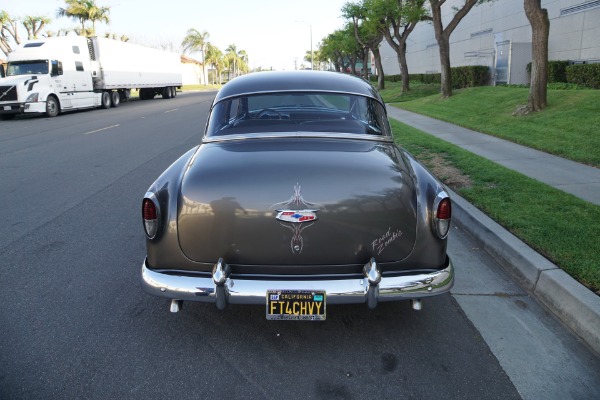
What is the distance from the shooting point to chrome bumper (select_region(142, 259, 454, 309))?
279cm

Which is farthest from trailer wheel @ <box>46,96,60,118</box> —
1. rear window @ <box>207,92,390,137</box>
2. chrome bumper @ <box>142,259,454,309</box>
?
chrome bumper @ <box>142,259,454,309</box>

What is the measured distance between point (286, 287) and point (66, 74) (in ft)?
75.7

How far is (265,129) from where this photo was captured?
3891 millimetres

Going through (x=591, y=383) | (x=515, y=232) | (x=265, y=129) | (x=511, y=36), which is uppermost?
(x=511, y=36)

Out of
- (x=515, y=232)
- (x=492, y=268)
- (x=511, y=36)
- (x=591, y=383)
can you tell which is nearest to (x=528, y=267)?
(x=492, y=268)

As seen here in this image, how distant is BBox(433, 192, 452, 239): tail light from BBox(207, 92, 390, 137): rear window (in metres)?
1.13

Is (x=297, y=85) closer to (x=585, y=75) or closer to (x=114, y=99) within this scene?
(x=585, y=75)

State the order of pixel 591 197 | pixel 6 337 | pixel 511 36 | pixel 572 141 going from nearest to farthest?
pixel 6 337, pixel 591 197, pixel 572 141, pixel 511 36

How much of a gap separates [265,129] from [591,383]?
281 cm

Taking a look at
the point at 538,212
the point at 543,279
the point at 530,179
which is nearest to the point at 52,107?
the point at 530,179

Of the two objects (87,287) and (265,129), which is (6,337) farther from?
(265,129)

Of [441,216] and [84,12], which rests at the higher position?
[84,12]

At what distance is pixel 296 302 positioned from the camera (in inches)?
109
